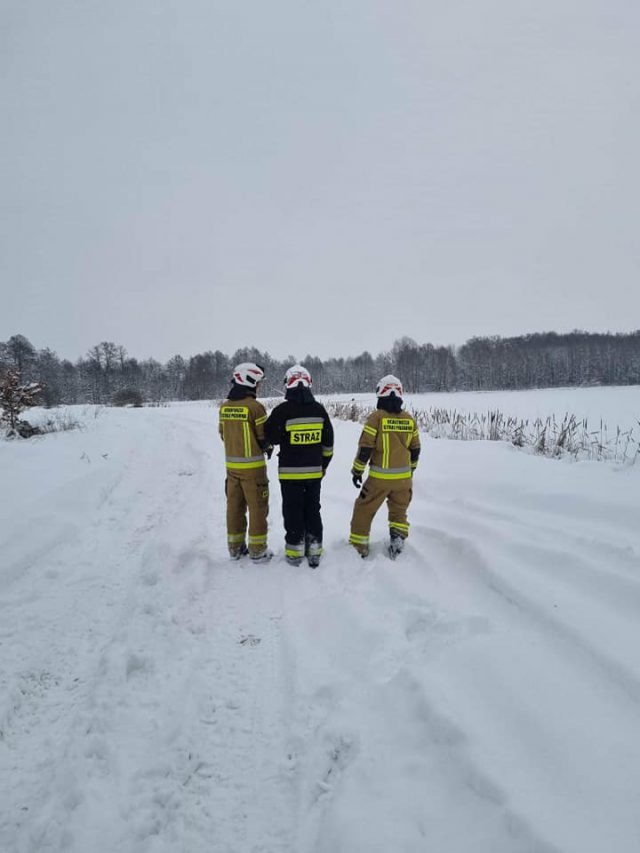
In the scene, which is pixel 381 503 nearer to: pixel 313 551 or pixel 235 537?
pixel 313 551

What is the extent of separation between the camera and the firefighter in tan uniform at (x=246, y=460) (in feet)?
15.0

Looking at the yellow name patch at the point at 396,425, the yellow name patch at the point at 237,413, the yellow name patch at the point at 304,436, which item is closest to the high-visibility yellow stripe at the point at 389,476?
the yellow name patch at the point at 396,425

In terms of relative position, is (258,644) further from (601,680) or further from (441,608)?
(601,680)

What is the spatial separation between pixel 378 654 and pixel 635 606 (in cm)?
187

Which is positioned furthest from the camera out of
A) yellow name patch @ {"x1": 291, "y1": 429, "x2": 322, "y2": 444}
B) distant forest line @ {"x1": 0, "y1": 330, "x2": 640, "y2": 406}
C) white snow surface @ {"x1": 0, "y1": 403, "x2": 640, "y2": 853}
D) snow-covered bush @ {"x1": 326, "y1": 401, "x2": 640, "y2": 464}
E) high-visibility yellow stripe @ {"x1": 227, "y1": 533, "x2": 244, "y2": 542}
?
distant forest line @ {"x1": 0, "y1": 330, "x2": 640, "y2": 406}

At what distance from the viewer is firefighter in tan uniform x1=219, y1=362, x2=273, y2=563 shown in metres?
4.58

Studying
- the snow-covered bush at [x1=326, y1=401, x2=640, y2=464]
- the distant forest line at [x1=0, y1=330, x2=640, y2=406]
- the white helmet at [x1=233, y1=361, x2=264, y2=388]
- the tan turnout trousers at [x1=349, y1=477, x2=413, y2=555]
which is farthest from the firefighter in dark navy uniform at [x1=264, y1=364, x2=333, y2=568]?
the distant forest line at [x1=0, y1=330, x2=640, y2=406]

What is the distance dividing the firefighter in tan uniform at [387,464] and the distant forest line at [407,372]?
62.0 m

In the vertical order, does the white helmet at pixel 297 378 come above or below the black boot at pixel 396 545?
above

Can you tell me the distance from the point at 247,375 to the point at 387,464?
1925 millimetres

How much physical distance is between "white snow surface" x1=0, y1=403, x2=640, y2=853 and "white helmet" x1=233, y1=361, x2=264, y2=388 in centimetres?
210

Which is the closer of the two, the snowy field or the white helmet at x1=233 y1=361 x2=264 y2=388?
the white helmet at x1=233 y1=361 x2=264 y2=388

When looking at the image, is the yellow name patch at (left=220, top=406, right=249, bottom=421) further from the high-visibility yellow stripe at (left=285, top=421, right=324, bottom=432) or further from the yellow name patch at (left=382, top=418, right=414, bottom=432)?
the yellow name patch at (left=382, top=418, right=414, bottom=432)

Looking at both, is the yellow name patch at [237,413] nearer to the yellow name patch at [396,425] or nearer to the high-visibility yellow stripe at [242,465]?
the high-visibility yellow stripe at [242,465]
